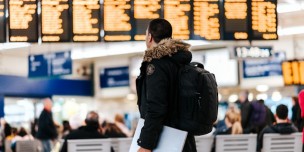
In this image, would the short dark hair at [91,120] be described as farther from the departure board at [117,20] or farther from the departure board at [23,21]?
the departure board at [23,21]

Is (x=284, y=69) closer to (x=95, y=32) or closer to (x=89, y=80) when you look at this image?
(x=95, y=32)

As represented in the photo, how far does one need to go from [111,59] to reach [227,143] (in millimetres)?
17722

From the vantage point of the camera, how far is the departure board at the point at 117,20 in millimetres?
10070

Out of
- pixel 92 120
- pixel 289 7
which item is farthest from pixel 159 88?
A: pixel 289 7

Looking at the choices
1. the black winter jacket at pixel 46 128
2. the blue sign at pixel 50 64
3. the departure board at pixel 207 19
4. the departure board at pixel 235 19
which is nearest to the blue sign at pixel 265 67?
the blue sign at pixel 50 64

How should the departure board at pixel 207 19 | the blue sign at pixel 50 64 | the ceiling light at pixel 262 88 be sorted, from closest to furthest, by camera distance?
the departure board at pixel 207 19
the blue sign at pixel 50 64
the ceiling light at pixel 262 88

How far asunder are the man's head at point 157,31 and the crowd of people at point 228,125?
4.61 metres

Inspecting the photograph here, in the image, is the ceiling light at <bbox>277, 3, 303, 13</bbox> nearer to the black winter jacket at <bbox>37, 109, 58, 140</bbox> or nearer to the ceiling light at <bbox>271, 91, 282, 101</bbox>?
the black winter jacket at <bbox>37, 109, 58, 140</bbox>

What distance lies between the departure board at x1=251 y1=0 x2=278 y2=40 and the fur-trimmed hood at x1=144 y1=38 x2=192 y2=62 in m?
6.62

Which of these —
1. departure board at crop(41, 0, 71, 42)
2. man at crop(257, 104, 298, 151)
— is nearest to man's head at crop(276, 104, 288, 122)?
man at crop(257, 104, 298, 151)

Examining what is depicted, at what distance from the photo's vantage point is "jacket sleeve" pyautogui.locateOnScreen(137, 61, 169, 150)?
3865 millimetres

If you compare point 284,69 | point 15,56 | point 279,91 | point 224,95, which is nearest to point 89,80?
point 15,56

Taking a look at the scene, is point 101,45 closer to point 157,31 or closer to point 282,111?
point 282,111

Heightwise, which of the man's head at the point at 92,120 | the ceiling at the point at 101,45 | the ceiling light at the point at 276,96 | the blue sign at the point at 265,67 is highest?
the ceiling at the point at 101,45
